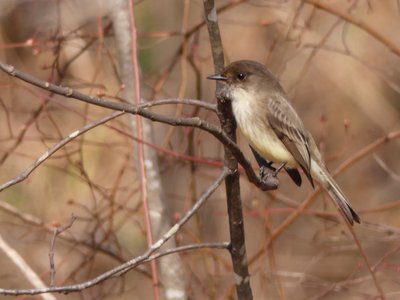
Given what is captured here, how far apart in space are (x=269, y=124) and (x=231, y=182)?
1216mm

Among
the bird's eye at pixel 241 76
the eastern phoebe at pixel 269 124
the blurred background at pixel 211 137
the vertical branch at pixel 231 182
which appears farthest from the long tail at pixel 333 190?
the blurred background at pixel 211 137

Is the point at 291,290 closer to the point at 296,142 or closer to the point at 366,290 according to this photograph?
the point at 366,290

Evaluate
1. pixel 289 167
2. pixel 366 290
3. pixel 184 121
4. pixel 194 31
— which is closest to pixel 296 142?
pixel 289 167

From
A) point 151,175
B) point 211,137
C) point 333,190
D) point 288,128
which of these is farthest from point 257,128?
point 211,137

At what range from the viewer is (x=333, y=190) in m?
4.28

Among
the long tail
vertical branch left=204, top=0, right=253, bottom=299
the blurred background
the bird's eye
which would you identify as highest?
the blurred background

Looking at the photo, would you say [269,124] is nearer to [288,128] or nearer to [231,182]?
[288,128]

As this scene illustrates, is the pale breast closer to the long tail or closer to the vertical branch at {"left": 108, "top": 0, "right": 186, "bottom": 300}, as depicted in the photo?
the long tail

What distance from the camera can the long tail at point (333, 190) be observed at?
3947mm

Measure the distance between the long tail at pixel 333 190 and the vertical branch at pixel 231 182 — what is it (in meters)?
0.84

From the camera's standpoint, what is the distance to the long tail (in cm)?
395

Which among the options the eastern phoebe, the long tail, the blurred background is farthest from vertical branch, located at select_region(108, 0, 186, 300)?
the blurred background

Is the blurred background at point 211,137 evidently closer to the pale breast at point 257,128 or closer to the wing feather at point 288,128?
the wing feather at point 288,128

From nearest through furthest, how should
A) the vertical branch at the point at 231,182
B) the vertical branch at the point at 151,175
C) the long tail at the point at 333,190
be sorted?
1. the vertical branch at the point at 231,182
2. the long tail at the point at 333,190
3. the vertical branch at the point at 151,175
